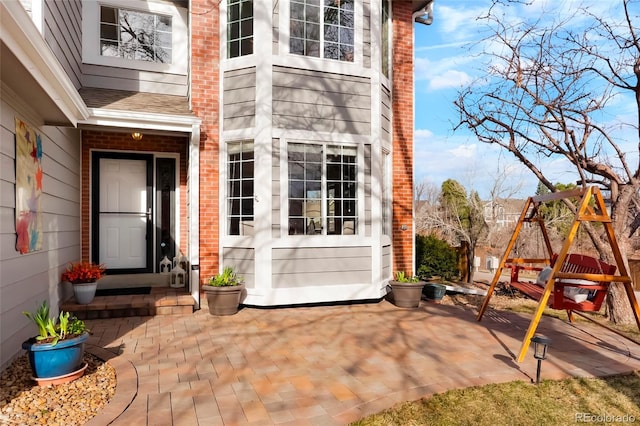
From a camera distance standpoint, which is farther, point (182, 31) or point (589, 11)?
point (182, 31)

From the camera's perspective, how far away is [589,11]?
6.01 meters

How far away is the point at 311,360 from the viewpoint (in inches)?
173

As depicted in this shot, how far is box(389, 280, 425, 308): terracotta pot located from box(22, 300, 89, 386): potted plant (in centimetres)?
486

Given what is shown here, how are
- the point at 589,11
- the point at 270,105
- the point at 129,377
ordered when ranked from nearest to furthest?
the point at 129,377
the point at 589,11
the point at 270,105

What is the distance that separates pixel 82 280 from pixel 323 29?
558 centimetres

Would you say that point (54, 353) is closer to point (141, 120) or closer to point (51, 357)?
point (51, 357)

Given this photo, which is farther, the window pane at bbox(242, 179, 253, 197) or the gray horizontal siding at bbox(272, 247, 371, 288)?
the window pane at bbox(242, 179, 253, 197)

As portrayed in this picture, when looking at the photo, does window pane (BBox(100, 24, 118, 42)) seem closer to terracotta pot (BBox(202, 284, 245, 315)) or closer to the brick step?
the brick step

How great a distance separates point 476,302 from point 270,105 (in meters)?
5.32

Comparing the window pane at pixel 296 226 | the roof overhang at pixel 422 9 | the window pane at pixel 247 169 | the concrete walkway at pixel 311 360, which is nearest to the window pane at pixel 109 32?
the window pane at pixel 247 169

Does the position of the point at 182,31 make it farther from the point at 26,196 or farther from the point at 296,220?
the point at 26,196

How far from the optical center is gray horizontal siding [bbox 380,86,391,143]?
773cm

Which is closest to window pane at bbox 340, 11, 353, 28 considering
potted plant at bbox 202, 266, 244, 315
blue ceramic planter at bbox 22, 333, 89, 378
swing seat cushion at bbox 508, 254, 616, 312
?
potted plant at bbox 202, 266, 244, 315

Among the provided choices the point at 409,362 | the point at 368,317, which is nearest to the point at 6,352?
the point at 409,362
